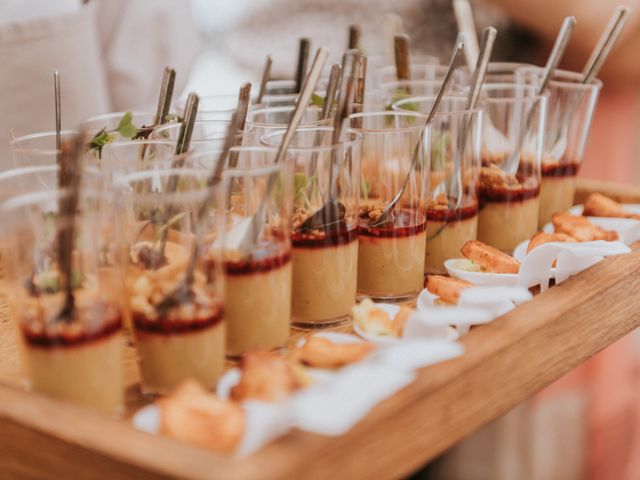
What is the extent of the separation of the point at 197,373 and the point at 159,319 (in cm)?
7

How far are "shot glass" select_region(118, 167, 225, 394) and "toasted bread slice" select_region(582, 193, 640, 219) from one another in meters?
0.78

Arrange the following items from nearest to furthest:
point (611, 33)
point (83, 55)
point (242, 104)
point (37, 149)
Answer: point (242, 104) < point (37, 149) < point (611, 33) < point (83, 55)

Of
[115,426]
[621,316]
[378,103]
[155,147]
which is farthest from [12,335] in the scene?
[621,316]

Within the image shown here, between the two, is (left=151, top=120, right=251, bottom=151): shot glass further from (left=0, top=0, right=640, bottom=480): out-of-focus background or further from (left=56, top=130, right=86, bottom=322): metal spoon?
(left=0, top=0, right=640, bottom=480): out-of-focus background

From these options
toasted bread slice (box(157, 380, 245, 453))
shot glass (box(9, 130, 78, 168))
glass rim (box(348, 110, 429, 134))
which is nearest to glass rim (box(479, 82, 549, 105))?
glass rim (box(348, 110, 429, 134))

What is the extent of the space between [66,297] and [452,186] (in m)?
0.62

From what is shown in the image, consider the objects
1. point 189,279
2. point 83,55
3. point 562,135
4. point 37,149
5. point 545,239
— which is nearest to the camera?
point 189,279

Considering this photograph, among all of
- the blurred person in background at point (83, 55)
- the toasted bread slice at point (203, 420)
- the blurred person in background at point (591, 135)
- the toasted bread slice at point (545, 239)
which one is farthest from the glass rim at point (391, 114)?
the blurred person in background at point (591, 135)

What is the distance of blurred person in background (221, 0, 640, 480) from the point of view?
219 centimetres

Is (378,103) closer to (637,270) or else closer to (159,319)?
(637,270)

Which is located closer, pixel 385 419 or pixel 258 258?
pixel 385 419

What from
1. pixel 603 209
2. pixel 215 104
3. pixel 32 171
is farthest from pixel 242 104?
pixel 603 209

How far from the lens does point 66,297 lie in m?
0.84

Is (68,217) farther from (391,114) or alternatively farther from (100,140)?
(391,114)
